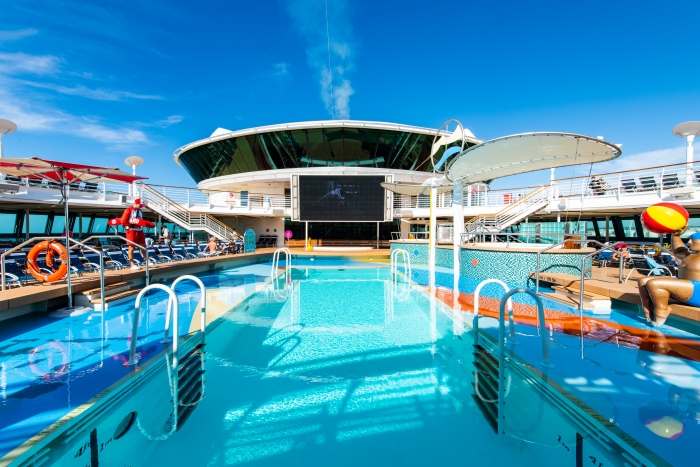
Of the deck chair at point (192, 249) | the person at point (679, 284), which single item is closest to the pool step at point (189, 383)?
the person at point (679, 284)

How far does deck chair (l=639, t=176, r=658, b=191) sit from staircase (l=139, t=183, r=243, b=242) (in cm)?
1975

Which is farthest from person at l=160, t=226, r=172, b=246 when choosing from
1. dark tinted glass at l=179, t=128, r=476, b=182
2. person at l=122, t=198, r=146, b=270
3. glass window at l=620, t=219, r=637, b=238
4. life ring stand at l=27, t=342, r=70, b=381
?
glass window at l=620, t=219, r=637, b=238

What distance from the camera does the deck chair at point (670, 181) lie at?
1167 cm

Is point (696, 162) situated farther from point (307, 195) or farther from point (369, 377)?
point (307, 195)

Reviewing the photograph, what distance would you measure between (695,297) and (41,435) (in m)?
7.05

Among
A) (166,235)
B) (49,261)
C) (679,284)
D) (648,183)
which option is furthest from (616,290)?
(166,235)

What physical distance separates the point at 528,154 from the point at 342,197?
10.3 meters

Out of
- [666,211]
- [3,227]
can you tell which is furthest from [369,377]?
[3,227]

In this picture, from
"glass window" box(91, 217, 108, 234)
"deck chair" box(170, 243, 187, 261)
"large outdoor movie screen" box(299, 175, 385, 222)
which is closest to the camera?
"deck chair" box(170, 243, 187, 261)

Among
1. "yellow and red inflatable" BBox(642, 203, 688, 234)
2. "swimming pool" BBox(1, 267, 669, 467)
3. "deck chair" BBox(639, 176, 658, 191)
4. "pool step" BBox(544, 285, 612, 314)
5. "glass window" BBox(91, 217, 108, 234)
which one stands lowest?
"swimming pool" BBox(1, 267, 669, 467)

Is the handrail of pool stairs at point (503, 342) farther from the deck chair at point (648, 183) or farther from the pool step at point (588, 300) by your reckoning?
the deck chair at point (648, 183)

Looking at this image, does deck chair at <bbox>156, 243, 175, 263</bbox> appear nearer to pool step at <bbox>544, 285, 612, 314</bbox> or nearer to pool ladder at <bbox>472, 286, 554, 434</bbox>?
pool ladder at <bbox>472, 286, 554, 434</bbox>

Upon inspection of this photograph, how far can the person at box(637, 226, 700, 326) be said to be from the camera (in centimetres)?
420

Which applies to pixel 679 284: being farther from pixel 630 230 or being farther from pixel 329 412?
pixel 630 230
